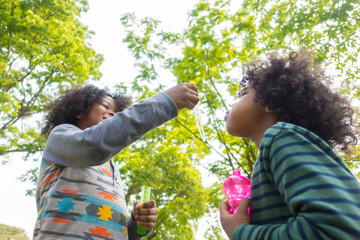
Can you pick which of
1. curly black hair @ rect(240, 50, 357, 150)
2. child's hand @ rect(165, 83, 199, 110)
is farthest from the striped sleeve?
child's hand @ rect(165, 83, 199, 110)

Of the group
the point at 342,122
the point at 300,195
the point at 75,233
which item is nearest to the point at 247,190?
the point at 300,195

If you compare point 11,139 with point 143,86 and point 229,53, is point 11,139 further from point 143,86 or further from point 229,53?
point 229,53

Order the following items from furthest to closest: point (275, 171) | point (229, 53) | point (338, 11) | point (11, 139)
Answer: point (11, 139) < point (229, 53) < point (338, 11) < point (275, 171)

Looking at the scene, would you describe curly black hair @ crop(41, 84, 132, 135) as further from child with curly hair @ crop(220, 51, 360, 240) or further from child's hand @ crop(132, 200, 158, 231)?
child with curly hair @ crop(220, 51, 360, 240)

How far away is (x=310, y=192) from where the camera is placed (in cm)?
76

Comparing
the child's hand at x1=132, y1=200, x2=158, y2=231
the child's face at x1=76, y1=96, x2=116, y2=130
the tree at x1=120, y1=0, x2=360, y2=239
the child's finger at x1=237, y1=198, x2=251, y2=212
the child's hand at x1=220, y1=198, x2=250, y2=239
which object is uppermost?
the tree at x1=120, y1=0, x2=360, y2=239

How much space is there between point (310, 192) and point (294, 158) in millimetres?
112

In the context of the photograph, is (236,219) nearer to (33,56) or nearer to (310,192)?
(310,192)

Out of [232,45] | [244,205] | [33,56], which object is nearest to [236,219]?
[244,205]

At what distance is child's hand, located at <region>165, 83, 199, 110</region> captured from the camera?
143 cm

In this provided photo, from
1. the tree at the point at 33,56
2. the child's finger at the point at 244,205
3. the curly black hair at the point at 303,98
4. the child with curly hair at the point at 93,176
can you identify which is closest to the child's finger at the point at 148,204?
the child with curly hair at the point at 93,176

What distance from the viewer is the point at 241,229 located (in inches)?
34.9

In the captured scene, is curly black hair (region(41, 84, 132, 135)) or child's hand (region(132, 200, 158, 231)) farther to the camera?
curly black hair (region(41, 84, 132, 135))

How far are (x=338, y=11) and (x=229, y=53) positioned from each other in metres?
1.76
